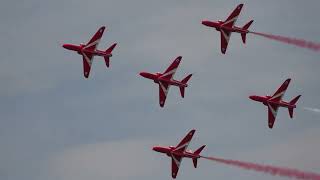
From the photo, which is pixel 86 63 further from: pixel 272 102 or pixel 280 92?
pixel 280 92

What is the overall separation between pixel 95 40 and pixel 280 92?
29976 millimetres

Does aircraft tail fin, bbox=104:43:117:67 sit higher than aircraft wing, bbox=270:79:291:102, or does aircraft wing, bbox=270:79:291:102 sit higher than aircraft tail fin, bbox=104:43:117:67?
aircraft tail fin, bbox=104:43:117:67

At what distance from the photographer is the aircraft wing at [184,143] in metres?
107

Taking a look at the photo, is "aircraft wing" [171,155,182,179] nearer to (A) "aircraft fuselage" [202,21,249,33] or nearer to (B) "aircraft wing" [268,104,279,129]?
(B) "aircraft wing" [268,104,279,129]

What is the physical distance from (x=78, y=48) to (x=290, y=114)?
33.8m

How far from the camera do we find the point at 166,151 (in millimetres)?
107688

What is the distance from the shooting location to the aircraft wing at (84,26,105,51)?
4240 inches

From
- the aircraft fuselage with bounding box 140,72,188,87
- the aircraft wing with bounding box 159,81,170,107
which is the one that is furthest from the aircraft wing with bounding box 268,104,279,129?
the aircraft wing with bounding box 159,81,170,107

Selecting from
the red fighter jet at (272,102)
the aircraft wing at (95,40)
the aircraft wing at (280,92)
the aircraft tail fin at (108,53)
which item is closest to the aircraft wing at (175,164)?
the red fighter jet at (272,102)

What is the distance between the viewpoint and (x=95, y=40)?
355 ft

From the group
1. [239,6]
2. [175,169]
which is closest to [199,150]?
[175,169]

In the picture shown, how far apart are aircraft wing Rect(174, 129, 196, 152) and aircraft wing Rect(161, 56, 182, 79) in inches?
370

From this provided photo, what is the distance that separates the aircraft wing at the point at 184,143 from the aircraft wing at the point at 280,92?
1369 centimetres

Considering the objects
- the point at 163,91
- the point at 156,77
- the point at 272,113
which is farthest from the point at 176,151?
the point at 272,113
